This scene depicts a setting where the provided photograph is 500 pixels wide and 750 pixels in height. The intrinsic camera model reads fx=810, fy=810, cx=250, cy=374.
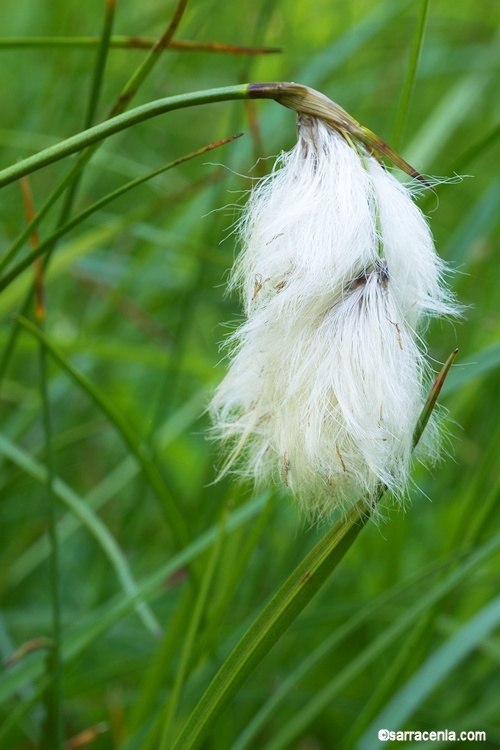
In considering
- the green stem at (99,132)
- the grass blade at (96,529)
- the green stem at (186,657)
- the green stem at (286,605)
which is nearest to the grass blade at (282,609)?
the green stem at (286,605)

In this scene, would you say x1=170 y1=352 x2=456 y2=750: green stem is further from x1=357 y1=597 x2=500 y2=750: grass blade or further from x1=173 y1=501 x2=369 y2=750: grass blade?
x1=357 y1=597 x2=500 y2=750: grass blade

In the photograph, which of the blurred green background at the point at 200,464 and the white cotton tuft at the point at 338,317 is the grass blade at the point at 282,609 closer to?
the white cotton tuft at the point at 338,317

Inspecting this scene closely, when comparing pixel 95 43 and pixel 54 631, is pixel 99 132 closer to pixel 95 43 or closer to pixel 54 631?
pixel 95 43

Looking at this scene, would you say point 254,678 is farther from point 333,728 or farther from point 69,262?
point 69,262

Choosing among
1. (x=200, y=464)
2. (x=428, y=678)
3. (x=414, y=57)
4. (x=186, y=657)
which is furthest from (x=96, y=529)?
(x=200, y=464)

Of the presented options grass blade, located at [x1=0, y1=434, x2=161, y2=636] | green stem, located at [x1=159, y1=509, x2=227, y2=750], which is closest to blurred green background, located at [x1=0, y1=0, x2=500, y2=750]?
grass blade, located at [x1=0, y1=434, x2=161, y2=636]

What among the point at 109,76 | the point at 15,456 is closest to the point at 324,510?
the point at 15,456

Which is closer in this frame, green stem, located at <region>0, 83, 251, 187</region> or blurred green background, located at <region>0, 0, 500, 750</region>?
green stem, located at <region>0, 83, 251, 187</region>
